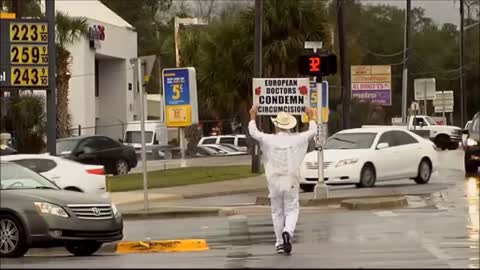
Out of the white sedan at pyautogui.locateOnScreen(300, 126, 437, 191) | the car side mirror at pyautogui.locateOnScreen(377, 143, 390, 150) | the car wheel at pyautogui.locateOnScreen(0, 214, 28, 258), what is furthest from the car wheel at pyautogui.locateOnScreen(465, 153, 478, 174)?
the car wheel at pyautogui.locateOnScreen(0, 214, 28, 258)

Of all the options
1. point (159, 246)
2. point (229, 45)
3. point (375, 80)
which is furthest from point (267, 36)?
point (159, 246)

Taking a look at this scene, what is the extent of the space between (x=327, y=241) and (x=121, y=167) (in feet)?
67.6

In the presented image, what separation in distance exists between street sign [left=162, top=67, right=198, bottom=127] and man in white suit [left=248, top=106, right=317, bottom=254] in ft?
53.4

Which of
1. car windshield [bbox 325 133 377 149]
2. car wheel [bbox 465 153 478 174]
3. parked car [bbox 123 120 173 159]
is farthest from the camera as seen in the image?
parked car [bbox 123 120 173 159]

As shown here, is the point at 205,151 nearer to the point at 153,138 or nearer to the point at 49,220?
the point at 153,138

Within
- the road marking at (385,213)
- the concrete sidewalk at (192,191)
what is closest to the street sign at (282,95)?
the concrete sidewalk at (192,191)

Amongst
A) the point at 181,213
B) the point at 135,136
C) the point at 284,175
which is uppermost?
the point at 284,175

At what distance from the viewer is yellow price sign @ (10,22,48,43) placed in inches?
871

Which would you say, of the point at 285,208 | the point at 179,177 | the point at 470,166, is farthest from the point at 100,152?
the point at 285,208

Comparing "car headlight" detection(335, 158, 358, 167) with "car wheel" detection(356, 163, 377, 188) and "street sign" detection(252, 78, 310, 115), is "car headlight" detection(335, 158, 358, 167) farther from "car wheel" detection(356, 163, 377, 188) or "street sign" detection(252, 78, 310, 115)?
"street sign" detection(252, 78, 310, 115)

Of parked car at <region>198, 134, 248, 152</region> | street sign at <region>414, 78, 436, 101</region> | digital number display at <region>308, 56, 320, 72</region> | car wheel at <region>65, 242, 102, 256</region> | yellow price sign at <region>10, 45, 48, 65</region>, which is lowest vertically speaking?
parked car at <region>198, 134, 248, 152</region>

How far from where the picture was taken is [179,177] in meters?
31.9

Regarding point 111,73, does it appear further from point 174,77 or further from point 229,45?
point 174,77

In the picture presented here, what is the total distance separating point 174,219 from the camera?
20.5m
